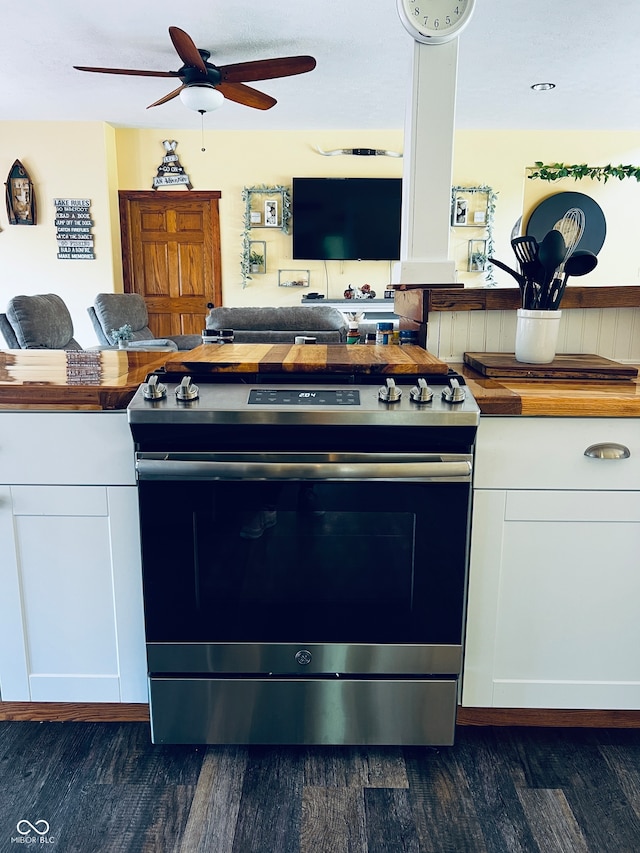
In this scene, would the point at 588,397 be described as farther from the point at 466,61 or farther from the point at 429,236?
the point at 466,61

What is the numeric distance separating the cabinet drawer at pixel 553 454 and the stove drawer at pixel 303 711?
49 cm

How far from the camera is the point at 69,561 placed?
4.61 ft

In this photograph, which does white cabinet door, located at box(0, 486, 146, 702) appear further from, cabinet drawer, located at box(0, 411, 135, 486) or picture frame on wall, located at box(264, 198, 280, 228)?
picture frame on wall, located at box(264, 198, 280, 228)

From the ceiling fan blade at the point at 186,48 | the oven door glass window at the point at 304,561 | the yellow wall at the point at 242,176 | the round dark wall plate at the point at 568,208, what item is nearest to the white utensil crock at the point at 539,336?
the oven door glass window at the point at 304,561

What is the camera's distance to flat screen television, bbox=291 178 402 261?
5.99 meters

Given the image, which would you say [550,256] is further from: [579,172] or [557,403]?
[579,172]

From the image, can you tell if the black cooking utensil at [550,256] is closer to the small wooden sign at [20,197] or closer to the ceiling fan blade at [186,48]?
the ceiling fan blade at [186,48]

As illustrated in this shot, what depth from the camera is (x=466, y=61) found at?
13.3ft

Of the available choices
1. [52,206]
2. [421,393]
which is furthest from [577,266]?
[52,206]

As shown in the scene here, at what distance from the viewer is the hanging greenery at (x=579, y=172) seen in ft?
18.6

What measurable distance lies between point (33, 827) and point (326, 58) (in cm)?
434

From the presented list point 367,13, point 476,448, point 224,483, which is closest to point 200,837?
point 224,483

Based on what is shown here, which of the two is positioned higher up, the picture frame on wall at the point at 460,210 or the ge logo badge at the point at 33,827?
the picture frame on wall at the point at 460,210

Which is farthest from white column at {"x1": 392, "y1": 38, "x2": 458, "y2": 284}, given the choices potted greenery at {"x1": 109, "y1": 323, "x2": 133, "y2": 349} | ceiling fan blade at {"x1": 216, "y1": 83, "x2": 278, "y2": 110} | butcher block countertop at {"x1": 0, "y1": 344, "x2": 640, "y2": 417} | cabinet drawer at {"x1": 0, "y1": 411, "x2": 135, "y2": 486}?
potted greenery at {"x1": 109, "y1": 323, "x2": 133, "y2": 349}
